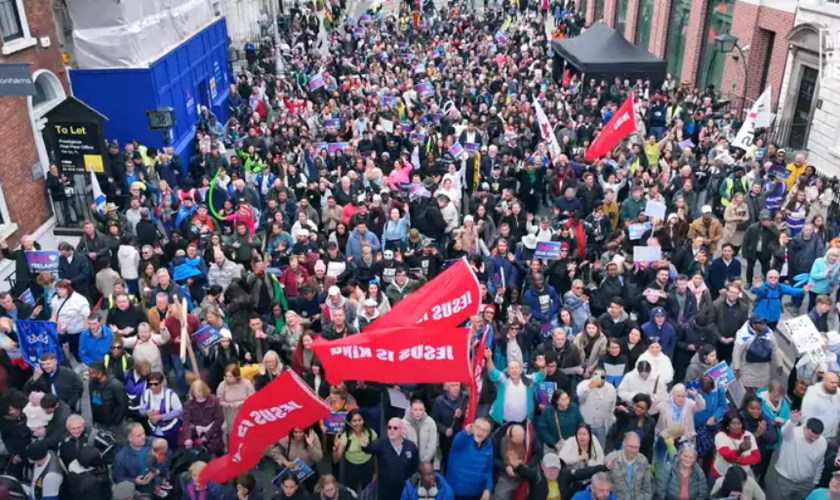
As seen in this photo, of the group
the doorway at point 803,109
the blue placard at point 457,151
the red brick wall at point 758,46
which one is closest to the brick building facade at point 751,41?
the red brick wall at point 758,46

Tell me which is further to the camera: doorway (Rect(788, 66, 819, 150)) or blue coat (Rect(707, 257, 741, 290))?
doorway (Rect(788, 66, 819, 150))

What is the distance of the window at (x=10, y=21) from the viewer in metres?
13.3

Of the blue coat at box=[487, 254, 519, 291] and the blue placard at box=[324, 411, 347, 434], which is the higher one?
the blue placard at box=[324, 411, 347, 434]

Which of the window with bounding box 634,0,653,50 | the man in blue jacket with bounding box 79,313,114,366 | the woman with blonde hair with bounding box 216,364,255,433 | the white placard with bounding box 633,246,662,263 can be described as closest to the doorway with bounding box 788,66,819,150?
the white placard with bounding box 633,246,662,263

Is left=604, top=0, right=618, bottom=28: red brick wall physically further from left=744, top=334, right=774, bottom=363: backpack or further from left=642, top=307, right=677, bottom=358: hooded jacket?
left=744, top=334, right=774, bottom=363: backpack

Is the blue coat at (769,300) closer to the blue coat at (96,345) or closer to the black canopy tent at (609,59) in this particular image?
the blue coat at (96,345)

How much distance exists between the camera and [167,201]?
12969 mm

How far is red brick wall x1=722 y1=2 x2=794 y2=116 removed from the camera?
1983cm

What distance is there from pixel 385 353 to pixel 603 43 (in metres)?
18.4

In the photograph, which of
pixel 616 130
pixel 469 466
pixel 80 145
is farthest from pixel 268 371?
pixel 616 130

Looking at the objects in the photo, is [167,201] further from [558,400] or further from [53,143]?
[558,400]

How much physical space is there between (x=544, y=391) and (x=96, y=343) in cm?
506

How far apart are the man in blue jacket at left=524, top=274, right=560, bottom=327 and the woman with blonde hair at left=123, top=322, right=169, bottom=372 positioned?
14.7 feet

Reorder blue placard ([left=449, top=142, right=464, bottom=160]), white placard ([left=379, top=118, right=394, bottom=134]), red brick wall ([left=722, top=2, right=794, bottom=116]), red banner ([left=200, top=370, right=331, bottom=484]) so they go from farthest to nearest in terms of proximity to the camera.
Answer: red brick wall ([left=722, top=2, right=794, bottom=116]), white placard ([left=379, top=118, right=394, bottom=134]), blue placard ([left=449, top=142, right=464, bottom=160]), red banner ([left=200, top=370, right=331, bottom=484])
